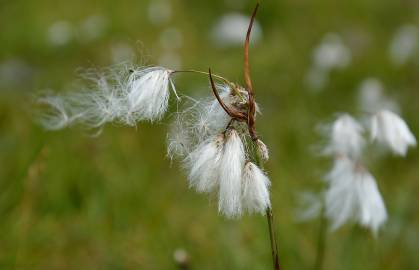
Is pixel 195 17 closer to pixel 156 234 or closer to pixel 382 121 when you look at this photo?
pixel 156 234

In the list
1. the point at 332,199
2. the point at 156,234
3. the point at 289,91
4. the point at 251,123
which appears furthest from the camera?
the point at 289,91

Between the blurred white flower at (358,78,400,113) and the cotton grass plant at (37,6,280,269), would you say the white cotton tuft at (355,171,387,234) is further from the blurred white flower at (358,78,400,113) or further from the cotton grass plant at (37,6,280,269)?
the blurred white flower at (358,78,400,113)

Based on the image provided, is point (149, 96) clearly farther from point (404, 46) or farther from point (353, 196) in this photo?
point (404, 46)

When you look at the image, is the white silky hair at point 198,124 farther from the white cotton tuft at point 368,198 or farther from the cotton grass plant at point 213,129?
the white cotton tuft at point 368,198

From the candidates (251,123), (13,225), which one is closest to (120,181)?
(13,225)

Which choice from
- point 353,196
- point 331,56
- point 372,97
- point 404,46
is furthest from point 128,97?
point 404,46
